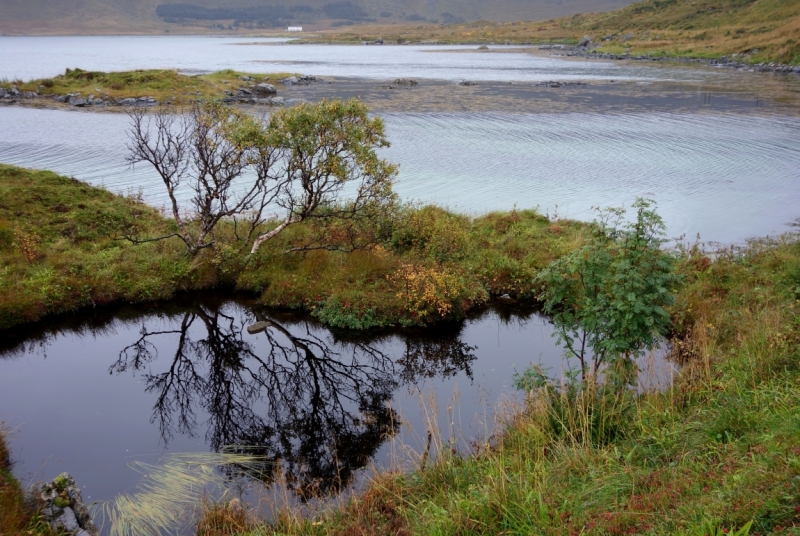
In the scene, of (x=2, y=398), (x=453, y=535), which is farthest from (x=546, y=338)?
(x=2, y=398)

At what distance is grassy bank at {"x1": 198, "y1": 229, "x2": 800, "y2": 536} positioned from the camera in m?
5.60

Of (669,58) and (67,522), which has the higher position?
(669,58)

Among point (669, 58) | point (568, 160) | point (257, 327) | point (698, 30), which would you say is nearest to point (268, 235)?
point (257, 327)

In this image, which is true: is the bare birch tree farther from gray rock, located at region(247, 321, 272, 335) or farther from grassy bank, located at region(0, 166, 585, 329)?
gray rock, located at region(247, 321, 272, 335)

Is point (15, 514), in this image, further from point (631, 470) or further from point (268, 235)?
point (268, 235)

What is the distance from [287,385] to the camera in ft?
45.7

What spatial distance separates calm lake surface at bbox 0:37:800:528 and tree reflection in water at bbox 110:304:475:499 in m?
0.05

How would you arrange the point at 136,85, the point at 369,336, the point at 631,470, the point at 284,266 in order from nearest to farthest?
the point at 631,470 < the point at 369,336 < the point at 284,266 < the point at 136,85

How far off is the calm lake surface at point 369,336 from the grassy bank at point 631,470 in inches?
81.4

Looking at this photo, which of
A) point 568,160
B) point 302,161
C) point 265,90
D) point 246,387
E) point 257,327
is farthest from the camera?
point 265,90

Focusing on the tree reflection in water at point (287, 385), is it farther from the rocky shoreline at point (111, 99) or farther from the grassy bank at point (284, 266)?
the rocky shoreline at point (111, 99)

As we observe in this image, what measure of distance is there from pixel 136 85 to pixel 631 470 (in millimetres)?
66369

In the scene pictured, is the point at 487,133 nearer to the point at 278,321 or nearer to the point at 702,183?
the point at 702,183

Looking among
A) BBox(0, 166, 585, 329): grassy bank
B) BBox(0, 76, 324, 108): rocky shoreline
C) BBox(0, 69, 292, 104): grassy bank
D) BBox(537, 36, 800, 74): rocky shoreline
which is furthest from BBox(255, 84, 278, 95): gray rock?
BBox(537, 36, 800, 74): rocky shoreline
